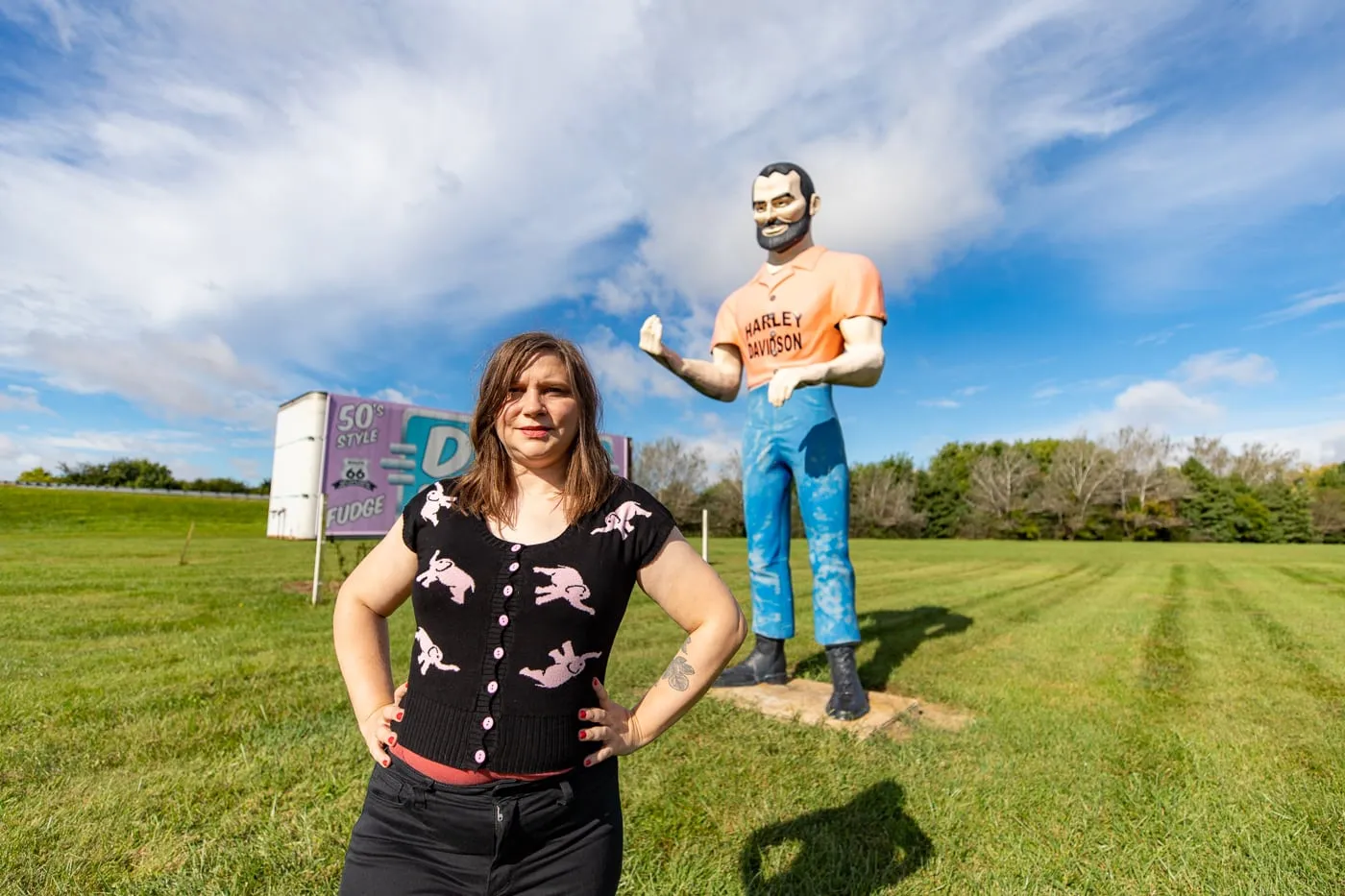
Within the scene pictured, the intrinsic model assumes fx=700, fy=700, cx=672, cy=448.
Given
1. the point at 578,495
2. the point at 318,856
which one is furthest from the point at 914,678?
the point at 578,495

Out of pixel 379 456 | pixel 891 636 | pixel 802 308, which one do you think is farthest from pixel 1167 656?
pixel 379 456

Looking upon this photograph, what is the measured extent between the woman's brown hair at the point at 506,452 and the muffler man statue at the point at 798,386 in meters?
1.93

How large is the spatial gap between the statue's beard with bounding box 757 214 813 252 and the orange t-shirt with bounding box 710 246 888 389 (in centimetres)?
10

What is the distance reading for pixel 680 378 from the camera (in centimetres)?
371

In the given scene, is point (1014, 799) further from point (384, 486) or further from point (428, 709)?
point (384, 486)

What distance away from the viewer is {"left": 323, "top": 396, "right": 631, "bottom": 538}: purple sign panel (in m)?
8.77

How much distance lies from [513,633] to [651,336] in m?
2.11

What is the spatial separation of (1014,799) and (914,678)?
2073 mm

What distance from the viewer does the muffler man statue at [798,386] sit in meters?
3.69

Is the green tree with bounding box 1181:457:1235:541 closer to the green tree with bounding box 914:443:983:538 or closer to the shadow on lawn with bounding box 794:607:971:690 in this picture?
the green tree with bounding box 914:443:983:538

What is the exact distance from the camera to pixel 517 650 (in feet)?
4.49

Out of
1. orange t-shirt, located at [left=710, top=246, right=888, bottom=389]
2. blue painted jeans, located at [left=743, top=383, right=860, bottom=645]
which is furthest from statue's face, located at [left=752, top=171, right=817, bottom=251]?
blue painted jeans, located at [left=743, top=383, right=860, bottom=645]

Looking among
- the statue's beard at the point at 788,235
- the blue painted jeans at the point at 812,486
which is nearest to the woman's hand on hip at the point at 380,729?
the blue painted jeans at the point at 812,486

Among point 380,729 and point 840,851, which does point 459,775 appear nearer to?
point 380,729
